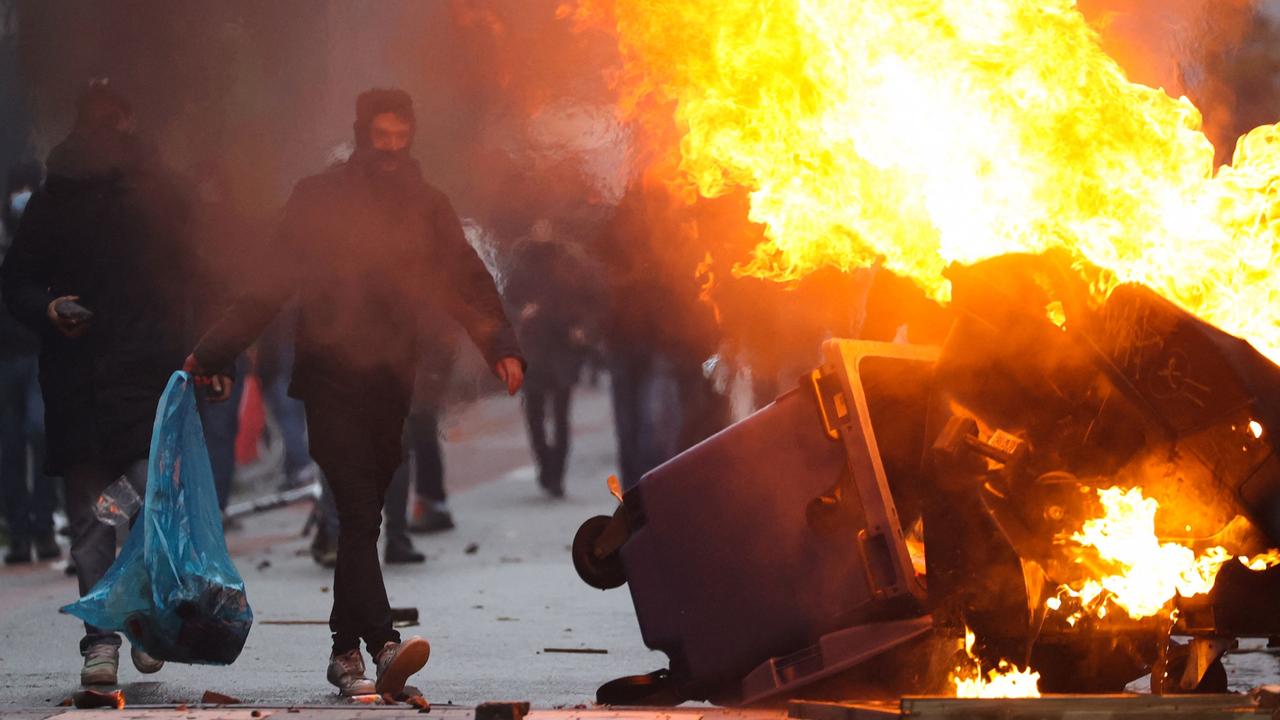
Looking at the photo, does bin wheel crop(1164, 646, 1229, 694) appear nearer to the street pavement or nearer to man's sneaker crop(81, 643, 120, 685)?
the street pavement

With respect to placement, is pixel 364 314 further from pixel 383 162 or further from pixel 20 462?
pixel 20 462

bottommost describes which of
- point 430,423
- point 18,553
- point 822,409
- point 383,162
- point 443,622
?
point 443,622

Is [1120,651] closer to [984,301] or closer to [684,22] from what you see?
[984,301]

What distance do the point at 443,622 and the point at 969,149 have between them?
11.4 feet

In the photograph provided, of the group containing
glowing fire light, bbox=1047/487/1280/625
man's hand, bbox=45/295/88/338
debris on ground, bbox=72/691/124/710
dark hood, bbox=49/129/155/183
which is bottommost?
debris on ground, bbox=72/691/124/710

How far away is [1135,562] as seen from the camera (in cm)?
486

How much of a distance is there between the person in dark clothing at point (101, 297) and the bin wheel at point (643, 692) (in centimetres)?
189

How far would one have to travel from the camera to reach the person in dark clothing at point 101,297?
6.60 meters

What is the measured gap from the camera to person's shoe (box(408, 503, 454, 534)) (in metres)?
12.5

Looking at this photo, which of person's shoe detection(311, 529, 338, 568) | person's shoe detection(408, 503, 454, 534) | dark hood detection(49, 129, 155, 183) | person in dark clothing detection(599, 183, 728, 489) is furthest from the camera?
person's shoe detection(408, 503, 454, 534)

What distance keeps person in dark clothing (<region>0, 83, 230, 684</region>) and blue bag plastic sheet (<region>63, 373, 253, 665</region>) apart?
49cm

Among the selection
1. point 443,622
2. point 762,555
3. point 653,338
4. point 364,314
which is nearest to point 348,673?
point 364,314

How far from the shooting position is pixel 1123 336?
474cm

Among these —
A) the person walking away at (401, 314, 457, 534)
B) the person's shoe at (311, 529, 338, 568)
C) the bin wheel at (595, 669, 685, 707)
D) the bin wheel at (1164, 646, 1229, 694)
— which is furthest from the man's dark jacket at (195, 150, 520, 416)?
the person's shoe at (311, 529, 338, 568)
